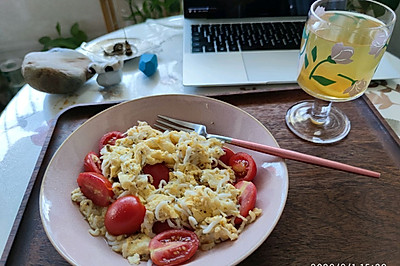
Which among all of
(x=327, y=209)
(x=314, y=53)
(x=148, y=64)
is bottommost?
(x=327, y=209)

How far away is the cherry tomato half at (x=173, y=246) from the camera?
0.59 m

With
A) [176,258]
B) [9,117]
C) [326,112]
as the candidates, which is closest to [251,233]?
[176,258]

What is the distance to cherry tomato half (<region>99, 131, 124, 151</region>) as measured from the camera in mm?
799

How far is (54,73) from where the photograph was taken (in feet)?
3.43

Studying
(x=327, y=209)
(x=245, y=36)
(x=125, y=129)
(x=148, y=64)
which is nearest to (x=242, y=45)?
(x=245, y=36)

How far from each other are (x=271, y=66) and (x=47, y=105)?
722 mm

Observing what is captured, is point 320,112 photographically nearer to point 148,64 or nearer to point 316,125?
point 316,125

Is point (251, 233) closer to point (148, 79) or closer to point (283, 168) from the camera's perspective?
point (283, 168)

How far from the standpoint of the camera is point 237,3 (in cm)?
135

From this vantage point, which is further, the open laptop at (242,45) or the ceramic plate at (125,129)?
the open laptop at (242,45)

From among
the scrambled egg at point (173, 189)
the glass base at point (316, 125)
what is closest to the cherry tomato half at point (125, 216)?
the scrambled egg at point (173, 189)

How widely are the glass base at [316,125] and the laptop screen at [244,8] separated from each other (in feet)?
1.81

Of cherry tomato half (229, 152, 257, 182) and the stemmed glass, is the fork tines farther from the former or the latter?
the stemmed glass

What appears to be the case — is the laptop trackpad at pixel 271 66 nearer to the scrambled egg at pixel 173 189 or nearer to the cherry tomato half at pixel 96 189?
the scrambled egg at pixel 173 189
